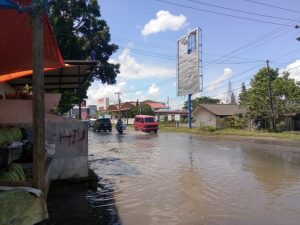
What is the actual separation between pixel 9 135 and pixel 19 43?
5.93 feet

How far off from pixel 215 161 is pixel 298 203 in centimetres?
799

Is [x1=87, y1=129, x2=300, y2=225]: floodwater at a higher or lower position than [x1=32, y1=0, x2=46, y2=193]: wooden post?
lower

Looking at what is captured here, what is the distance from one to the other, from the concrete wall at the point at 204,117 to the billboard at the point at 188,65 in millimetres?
8545

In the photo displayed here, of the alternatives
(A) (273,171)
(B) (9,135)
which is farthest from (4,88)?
(A) (273,171)

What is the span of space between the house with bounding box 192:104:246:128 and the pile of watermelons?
5097 centimetres

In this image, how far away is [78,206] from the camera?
8578 mm

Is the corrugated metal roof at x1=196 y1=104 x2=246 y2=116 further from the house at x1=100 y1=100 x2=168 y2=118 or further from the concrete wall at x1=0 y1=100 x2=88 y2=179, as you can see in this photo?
the concrete wall at x1=0 y1=100 x2=88 y2=179

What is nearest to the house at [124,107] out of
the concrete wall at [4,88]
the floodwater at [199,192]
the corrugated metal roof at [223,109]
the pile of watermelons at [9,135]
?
the corrugated metal roof at [223,109]

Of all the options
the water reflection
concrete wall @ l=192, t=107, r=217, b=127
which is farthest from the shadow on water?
concrete wall @ l=192, t=107, r=217, b=127

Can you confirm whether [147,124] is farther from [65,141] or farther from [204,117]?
[65,141]

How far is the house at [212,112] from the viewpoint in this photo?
60.2 meters

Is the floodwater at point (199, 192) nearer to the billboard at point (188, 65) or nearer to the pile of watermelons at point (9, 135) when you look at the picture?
the pile of watermelons at point (9, 135)

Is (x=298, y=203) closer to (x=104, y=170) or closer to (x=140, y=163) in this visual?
(x=104, y=170)

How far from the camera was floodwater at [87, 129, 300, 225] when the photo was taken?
7.79 m
